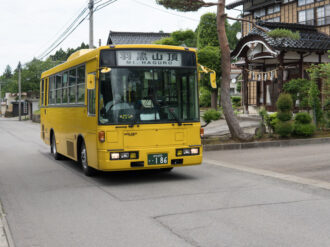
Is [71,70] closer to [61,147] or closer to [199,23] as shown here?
[61,147]

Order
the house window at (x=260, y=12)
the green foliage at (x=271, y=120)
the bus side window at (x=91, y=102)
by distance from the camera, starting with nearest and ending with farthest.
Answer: the bus side window at (x=91, y=102) < the green foliage at (x=271, y=120) < the house window at (x=260, y=12)

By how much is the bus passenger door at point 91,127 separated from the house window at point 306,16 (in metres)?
27.2

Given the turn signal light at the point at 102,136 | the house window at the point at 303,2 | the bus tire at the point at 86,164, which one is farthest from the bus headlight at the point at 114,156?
the house window at the point at 303,2

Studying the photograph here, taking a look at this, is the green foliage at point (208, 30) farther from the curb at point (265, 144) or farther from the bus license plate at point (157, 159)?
the bus license plate at point (157, 159)

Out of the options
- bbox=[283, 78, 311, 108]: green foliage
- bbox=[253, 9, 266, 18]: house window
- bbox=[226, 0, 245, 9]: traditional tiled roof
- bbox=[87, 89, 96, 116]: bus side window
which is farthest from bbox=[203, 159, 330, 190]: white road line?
bbox=[226, 0, 245, 9]: traditional tiled roof

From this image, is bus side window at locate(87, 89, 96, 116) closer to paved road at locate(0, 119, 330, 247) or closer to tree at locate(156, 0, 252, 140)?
paved road at locate(0, 119, 330, 247)

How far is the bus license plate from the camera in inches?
376

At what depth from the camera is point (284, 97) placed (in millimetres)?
17906

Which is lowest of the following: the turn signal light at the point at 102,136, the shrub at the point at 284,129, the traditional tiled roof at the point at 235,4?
the shrub at the point at 284,129

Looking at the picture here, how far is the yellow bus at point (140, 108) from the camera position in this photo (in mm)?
9352

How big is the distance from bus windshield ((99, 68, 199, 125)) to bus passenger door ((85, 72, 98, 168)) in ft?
0.98

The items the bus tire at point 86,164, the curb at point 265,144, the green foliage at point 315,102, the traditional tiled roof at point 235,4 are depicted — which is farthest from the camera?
the traditional tiled roof at point 235,4

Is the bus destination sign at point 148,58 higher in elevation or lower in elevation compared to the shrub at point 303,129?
higher

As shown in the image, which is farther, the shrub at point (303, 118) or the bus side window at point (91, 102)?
the shrub at point (303, 118)
